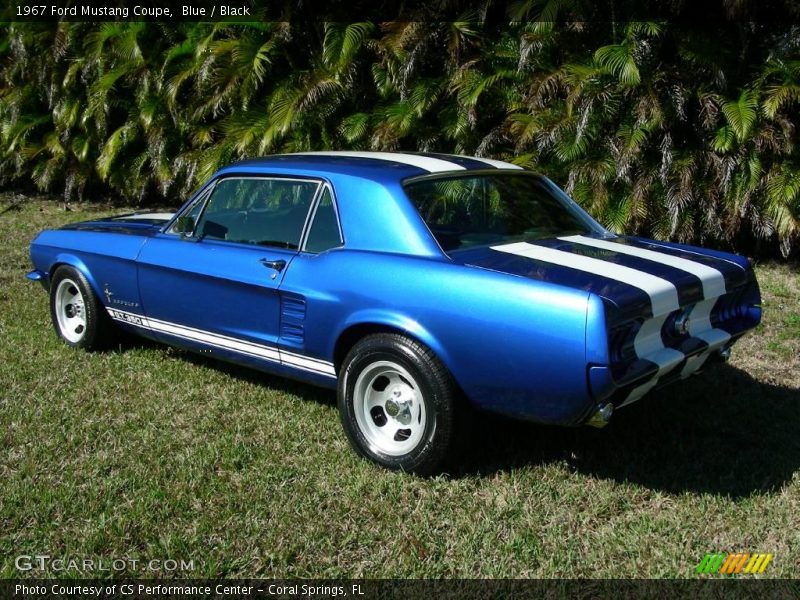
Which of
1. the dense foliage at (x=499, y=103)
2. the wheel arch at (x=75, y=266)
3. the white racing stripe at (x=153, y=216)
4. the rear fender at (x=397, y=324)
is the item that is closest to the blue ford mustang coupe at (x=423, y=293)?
the rear fender at (x=397, y=324)

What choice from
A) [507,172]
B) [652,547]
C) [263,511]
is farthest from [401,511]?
[507,172]

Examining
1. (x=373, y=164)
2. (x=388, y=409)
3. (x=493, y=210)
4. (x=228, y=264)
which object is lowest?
(x=388, y=409)

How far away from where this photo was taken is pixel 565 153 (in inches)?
332

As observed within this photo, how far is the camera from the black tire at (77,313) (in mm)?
5266

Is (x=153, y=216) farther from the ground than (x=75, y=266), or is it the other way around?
(x=153, y=216)

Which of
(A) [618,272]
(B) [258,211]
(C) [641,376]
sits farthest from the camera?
(B) [258,211]

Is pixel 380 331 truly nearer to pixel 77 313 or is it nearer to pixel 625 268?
pixel 625 268

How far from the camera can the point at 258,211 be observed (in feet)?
14.8

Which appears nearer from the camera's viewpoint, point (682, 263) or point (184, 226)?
point (682, 263)

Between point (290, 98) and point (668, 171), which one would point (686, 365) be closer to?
point (668, 171)

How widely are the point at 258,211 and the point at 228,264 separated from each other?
1.23 feet

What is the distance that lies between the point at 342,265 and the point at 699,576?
6.47ft

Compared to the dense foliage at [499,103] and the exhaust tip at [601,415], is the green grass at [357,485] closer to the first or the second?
the exhaust tip at [601,415]

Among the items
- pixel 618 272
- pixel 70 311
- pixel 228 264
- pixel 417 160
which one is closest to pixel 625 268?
pixel 618 272
